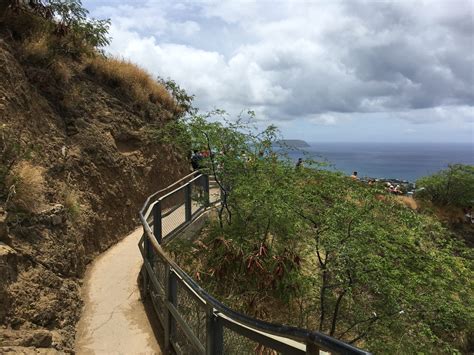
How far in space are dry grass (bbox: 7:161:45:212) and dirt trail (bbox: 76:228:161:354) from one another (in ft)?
6.40

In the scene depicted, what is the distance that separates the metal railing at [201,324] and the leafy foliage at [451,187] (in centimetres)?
2532

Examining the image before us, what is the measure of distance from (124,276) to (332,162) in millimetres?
5441

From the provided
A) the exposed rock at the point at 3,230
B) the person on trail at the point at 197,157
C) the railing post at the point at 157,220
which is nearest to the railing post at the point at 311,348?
the exposed rock at the point at 3,230

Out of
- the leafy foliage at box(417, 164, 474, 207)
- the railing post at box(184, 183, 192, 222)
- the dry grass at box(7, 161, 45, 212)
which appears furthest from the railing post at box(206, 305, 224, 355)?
the leafy foliage at box(417, 164, 474, 207)

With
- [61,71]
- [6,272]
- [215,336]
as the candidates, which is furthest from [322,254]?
[61,71]

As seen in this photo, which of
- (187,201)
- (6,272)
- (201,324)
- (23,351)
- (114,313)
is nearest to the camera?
(23,351)

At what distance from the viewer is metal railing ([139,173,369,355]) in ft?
9.12

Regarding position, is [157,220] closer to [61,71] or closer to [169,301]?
[169,301]

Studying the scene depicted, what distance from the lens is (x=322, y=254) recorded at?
8.59m

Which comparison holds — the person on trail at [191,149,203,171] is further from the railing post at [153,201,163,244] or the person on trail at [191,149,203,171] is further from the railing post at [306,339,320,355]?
the railing post at [306,339,320,355]

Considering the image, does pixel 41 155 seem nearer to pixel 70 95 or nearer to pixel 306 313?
pixel 70 95

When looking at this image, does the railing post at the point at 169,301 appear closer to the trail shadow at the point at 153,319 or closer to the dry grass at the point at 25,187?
the trail shadow at the point at 153,319

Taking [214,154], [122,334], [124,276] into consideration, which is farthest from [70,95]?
[122,334]

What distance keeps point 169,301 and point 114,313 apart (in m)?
1.75
